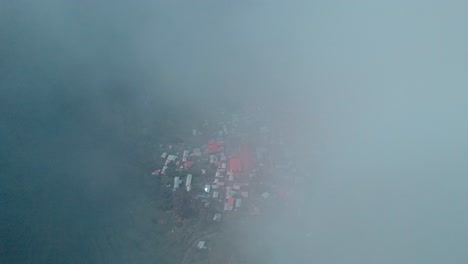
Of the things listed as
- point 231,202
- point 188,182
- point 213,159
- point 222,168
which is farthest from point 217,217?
point 213,159

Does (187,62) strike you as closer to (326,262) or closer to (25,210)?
(25,210)

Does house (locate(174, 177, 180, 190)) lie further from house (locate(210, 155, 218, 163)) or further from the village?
house (locate(210, 155, 218, 163))

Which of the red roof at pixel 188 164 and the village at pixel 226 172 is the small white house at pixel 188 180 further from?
the red roof at pixel 188 164

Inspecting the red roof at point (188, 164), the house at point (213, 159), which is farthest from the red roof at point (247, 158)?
the red roof at point (188, 164)

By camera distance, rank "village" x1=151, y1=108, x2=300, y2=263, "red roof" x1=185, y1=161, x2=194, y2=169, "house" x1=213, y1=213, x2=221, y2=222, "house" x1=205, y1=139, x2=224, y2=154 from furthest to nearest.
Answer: "house" x1=205, y1=139, x2=224, y2=154
"red roof" x1=185, y1=161, x2=194, y2=169
"village" x1=151, y1=108, x2=300, y2=263
"house" x1=213, y1=213, x2=221, y2=222

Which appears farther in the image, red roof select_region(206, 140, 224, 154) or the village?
red roof select_region(206, 140, 224, 154)

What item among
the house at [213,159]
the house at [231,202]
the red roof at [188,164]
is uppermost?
the house at [213,159]

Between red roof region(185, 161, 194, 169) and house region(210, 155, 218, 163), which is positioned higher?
house region(210, 155, 218, 163)

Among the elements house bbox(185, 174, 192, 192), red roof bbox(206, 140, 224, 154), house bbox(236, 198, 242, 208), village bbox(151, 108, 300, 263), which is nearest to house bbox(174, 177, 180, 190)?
village bbox(151, 108, 300, 263)
